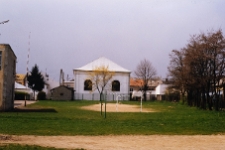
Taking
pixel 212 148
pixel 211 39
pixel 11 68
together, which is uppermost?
pixel 211 39

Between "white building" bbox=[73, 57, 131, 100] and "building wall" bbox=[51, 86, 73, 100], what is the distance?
2.21 meters

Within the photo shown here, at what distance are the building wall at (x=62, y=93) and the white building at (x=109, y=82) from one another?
2205mm

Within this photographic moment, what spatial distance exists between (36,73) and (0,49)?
66.7m

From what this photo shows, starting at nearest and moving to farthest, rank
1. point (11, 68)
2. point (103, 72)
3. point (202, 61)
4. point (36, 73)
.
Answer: point (11, 68)
point (202, 61)
point (103, 72)
point (36, 73)

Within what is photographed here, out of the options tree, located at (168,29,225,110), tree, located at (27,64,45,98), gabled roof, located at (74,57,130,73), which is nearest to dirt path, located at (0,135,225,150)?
tree, located at (168,29,225,110)

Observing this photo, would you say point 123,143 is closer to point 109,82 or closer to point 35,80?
point 109,82

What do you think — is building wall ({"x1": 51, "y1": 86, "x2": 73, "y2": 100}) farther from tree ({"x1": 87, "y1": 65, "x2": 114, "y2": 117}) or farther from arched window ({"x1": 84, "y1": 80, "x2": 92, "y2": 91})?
tree ({"x1": 87, "y1": 65, "x2": 114, "y2": 117})

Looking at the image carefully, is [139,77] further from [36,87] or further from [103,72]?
[36,87]

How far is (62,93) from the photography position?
88.2 meters

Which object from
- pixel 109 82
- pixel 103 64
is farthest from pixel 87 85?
pixel 103 64

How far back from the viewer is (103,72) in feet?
289

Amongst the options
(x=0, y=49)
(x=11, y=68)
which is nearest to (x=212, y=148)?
(x=0, y=49)

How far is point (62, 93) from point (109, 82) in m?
12.1

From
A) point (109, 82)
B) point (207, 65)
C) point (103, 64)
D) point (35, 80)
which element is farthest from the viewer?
point (35, 80)
